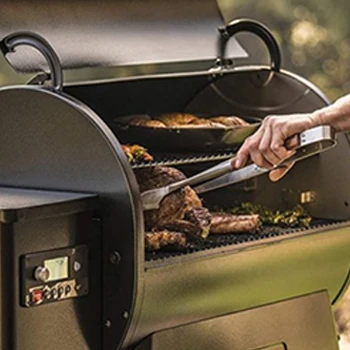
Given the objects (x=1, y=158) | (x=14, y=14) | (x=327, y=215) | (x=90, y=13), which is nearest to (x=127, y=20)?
(x=90, y=13)

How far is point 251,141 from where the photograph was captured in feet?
9.12

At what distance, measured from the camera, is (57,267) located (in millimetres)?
2562

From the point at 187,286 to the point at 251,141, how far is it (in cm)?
41

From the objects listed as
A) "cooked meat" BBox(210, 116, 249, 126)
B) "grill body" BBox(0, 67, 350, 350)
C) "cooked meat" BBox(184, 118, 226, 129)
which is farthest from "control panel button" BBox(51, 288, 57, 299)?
"cooked meat" BBox(210, 116, 249, 126)

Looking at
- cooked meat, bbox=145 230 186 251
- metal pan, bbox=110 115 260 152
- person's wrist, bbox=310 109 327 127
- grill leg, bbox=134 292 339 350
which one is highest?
metal pan, bbox=110 115 260 152

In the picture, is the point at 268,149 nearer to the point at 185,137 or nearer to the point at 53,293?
the point at 185,137

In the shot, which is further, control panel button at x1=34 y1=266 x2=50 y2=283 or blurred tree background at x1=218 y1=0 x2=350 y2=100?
blurred tree background at x1=218 y1=0 x2=350 y2=100

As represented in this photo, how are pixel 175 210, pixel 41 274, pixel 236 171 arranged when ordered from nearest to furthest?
pixel 41 274
pixel 236 171
pixel 175 210

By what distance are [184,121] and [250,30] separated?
437mm

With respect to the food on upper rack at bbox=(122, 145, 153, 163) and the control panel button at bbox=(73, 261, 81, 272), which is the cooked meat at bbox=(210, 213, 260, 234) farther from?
the control panel button at bbox=(73, 261, 81, 272)

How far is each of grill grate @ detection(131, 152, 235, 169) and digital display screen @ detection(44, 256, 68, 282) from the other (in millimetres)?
357

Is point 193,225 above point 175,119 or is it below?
below

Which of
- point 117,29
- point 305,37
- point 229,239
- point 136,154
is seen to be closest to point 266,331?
point 229,239

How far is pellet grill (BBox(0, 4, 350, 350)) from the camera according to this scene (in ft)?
8.32
